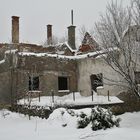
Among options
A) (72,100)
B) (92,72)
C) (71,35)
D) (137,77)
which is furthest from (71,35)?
(137,77)

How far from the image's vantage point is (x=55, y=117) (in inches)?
599

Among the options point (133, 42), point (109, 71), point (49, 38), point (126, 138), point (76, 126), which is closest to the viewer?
point (126, 138)

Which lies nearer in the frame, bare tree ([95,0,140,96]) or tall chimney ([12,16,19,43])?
bare tree ([95,0,140,96])

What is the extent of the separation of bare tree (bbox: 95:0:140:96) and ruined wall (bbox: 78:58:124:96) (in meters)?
9.55

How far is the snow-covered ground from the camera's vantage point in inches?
438

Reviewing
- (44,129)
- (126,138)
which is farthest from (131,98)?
(126,138)

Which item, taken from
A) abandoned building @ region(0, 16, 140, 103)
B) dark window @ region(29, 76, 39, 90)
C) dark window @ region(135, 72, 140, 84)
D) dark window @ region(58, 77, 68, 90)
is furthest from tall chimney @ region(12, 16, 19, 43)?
dark window @ region(135, 72, 140, 84)

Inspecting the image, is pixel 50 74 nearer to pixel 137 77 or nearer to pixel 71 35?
pixel 71 35

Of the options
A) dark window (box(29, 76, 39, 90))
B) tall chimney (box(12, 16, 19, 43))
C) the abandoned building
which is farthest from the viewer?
tall chimney (box(12, 16, 19, 43))

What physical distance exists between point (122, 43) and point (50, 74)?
13.3 m

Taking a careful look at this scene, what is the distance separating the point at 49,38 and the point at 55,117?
1202 inches

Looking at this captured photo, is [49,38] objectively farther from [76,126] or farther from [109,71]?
[76,126]

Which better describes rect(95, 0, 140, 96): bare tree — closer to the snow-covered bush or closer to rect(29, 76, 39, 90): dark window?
the snow-covered bush

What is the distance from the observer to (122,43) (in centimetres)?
1445
